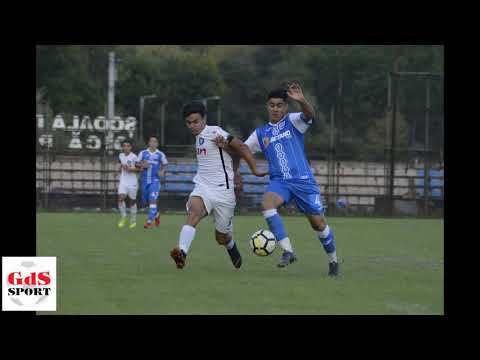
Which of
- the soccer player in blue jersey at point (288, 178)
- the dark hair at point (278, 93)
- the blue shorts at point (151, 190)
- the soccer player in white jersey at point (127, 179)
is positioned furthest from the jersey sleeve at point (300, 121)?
the soccer player in white jersey at point (127, 179)

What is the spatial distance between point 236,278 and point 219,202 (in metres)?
1.11

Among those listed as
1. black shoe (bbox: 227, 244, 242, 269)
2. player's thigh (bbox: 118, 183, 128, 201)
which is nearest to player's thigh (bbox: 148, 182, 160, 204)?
player's thigh (bbox: 118, 183, 128, 201)

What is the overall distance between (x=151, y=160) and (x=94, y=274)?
39.4 feet

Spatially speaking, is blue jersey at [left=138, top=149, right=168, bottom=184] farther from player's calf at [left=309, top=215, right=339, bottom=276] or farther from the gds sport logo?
the gds sport logo

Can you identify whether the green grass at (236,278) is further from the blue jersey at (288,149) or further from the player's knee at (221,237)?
the blue jersey at (288,149)

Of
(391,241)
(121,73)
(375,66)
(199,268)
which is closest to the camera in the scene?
(199,268)

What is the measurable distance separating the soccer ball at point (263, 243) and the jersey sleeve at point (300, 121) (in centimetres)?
138

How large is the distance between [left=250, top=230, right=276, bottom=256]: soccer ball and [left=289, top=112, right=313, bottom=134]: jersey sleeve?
138 cm

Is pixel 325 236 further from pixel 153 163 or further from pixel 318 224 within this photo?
pixel 153 163

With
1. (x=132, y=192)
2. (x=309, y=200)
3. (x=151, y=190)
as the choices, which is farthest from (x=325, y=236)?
(x=132, y=192)

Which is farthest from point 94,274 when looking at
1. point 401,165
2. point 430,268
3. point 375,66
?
point 375,66

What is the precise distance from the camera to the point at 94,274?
11742 millimetres

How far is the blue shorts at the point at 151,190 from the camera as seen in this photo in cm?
2340
